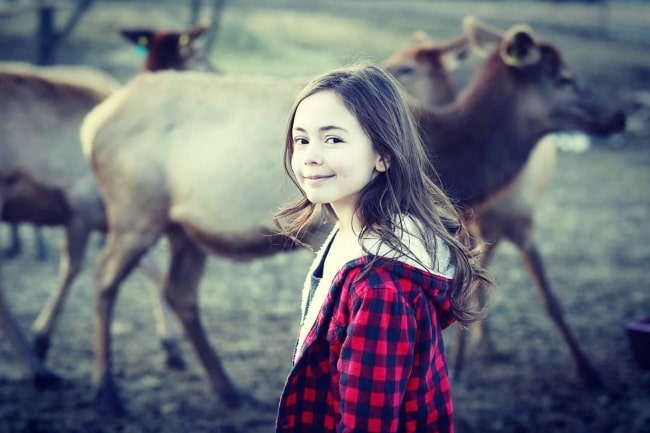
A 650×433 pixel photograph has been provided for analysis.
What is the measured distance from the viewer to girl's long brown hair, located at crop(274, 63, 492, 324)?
1.80 metres

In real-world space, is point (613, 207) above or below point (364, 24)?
below

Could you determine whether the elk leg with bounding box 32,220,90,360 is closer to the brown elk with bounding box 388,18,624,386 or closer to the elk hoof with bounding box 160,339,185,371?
the elk hoof with bounding box 160,339,185,371

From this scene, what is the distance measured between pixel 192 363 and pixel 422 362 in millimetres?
3513

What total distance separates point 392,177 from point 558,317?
3.30 m

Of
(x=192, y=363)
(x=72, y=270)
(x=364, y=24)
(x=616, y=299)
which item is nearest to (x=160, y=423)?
(x=192, y=363)

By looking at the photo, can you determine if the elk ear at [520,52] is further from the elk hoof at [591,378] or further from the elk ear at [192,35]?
the elk ear at [192,35]

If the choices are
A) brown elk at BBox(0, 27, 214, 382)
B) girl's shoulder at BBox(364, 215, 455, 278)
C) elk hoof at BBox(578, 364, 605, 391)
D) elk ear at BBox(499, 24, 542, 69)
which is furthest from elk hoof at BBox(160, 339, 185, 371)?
girl's shoulder at BBox(364, 215, 455, 278)

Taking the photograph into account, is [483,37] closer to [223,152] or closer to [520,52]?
[520,52]

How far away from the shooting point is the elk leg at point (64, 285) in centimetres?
486

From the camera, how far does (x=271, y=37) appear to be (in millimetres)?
14148

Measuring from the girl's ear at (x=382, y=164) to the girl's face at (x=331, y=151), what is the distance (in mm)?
41

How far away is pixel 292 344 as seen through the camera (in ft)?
17.3

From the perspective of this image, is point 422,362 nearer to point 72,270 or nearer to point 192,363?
point 192,363

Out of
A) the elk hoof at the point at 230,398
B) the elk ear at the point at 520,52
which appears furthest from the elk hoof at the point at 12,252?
the elk ear at the point at 520,52
